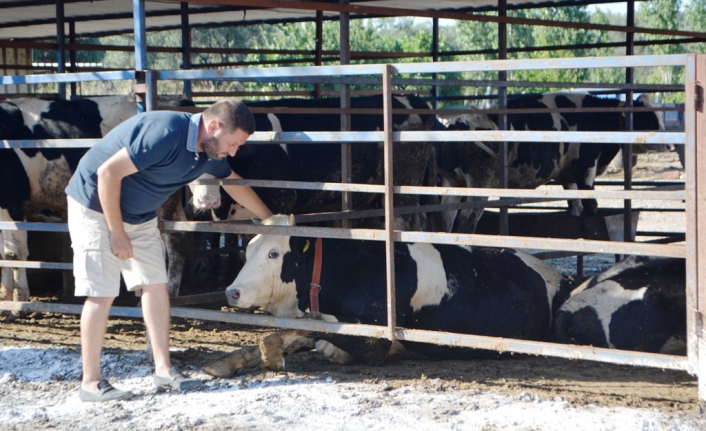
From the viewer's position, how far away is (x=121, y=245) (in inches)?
170

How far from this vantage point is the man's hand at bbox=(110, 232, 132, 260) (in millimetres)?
4309

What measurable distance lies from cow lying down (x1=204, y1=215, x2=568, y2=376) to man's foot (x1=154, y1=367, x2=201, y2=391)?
0.35 m

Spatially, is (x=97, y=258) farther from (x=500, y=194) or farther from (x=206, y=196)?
(x=500, y=194)

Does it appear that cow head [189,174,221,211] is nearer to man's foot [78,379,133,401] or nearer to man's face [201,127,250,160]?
man's face [201,127,250,160]

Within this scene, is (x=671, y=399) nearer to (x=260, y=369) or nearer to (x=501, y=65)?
(x=501, y=65)

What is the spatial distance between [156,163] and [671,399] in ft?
9.45

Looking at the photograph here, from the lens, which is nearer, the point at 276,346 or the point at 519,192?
the point at 519,192

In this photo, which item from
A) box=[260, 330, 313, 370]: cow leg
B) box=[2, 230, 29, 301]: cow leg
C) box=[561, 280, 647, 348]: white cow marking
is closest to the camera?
box=[260, 330, 313, 370]: cow leg

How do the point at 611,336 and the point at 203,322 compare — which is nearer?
the point at 611,336

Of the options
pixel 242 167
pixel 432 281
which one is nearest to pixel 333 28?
pixel 242 167

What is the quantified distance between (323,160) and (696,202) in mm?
4647

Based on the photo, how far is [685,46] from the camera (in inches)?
1768

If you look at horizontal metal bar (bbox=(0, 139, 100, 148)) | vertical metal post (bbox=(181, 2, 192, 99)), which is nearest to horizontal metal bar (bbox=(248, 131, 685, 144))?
horizontal metal bar (bbox=(0, 139, 100, 148))

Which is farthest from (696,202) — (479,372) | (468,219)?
(468,219)
